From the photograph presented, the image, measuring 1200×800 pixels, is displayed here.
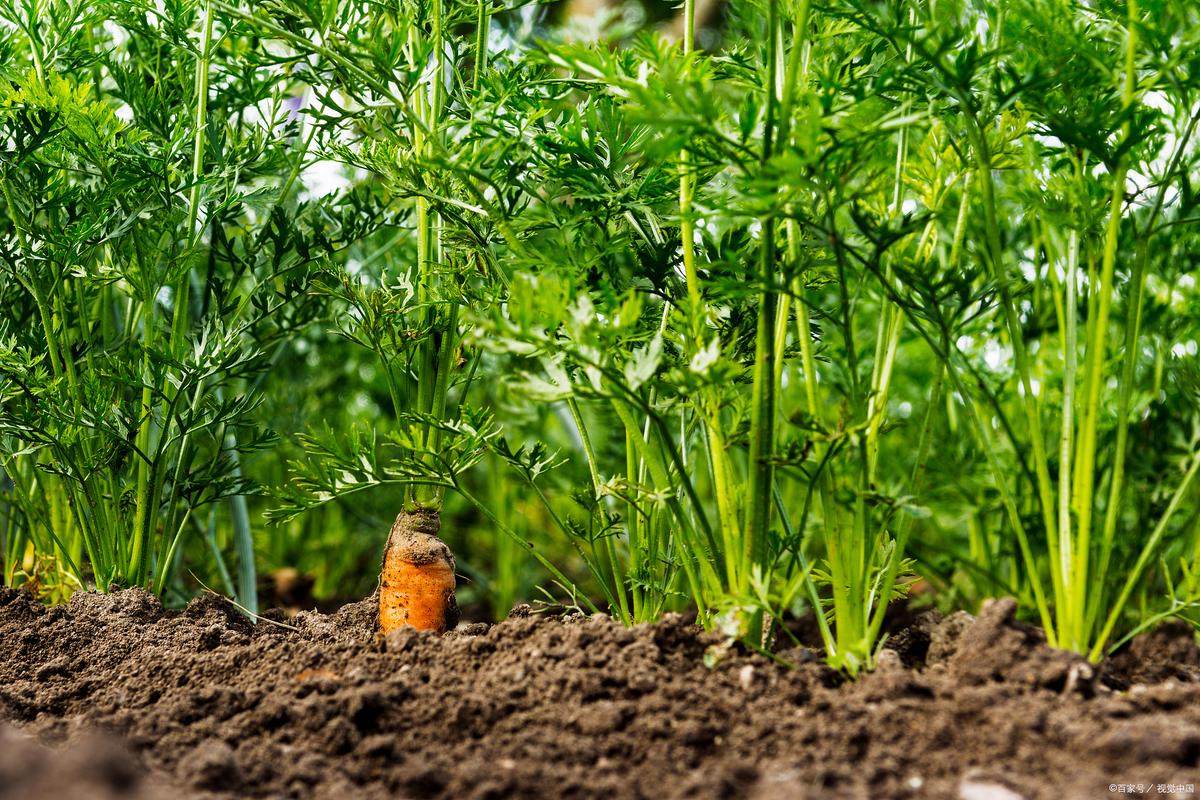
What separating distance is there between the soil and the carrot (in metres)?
0.12

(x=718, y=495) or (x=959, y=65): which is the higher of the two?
(x=959, y=65)

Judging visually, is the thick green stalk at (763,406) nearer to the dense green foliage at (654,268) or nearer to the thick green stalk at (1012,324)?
the dense green foliage at (654,268)

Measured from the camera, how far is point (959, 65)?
1.13m

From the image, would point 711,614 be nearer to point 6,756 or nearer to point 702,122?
Result: point 702,122

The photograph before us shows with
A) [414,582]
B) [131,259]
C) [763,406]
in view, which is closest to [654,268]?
[763,406]

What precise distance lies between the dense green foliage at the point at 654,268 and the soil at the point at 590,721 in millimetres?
101

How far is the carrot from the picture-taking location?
59.6 inches

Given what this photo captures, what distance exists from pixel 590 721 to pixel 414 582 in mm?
530

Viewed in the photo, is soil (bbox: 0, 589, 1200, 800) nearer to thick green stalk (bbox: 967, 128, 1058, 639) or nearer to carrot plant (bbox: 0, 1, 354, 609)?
thick green stalk (bbox: 967, 128, 1058, 639)

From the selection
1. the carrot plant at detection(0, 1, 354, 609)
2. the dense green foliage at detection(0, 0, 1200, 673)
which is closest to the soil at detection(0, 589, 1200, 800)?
the dense green foliage at detection(0, 0, 1200, 673)

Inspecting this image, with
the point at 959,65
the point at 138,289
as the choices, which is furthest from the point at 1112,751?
the point at 138,289

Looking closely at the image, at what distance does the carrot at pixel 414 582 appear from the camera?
4.97 ft

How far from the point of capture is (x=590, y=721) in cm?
107

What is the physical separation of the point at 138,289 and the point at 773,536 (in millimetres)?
1100
